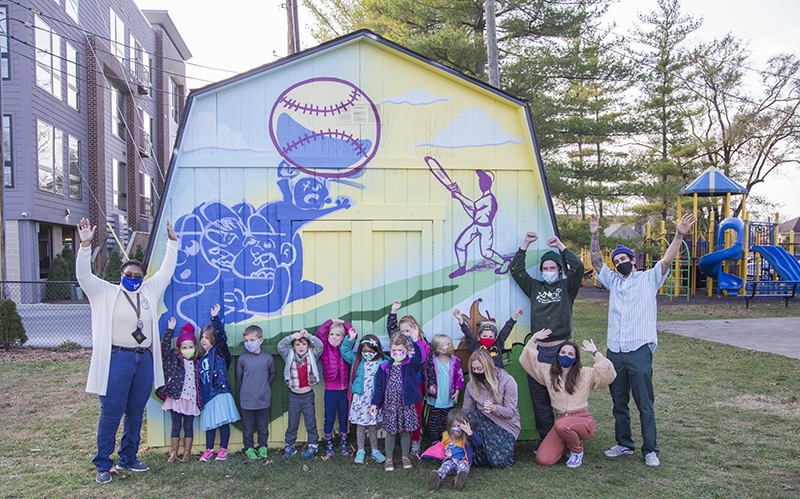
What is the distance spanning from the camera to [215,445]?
4883 mm

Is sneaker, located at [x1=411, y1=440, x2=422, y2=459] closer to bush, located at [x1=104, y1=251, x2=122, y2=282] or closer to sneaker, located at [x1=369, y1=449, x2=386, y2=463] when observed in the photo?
sneaker, located at [x1=369, y1=449, x2=386, y2=463]

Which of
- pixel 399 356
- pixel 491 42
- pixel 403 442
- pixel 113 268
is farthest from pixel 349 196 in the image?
pixel 113 268

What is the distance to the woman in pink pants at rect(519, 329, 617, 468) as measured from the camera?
451cm

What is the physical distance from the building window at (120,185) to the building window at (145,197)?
1214 mm

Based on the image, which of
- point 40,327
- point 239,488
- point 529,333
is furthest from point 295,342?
point 40,327

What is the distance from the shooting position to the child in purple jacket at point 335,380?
4.80 m

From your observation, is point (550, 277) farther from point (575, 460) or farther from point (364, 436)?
point (364, 436)

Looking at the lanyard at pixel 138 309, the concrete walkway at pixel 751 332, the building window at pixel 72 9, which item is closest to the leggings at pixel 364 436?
the lanyard at pixel 138 309

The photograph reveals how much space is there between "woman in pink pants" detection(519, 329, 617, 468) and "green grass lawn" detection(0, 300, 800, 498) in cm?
16

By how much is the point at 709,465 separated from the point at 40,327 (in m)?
12.3

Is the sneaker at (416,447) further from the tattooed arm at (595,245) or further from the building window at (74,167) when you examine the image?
the building window at (74,167)

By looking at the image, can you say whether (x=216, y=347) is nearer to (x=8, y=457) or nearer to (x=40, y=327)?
(x=8, y=457)

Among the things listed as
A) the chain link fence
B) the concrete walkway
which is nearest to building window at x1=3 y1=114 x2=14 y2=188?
the chain link fence

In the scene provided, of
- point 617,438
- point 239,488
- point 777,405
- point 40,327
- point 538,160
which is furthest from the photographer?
point 40,327
